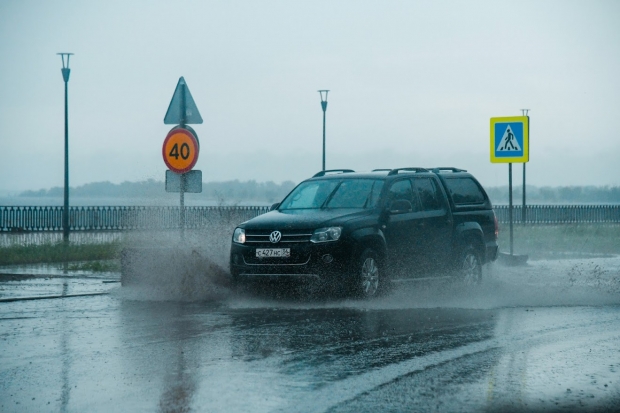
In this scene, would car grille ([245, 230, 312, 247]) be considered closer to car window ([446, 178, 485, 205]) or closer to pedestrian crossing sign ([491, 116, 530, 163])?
car window ([446, 178, 485, 205])

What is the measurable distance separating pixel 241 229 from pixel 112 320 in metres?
2.95

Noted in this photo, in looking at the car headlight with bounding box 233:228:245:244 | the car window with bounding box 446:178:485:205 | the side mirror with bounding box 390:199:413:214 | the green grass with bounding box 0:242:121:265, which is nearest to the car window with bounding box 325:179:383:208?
the side mirror with bounding box 390:199:413:214

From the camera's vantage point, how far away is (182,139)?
54.0 ft

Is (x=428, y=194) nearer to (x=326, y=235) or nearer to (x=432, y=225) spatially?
(x=432, y=225)

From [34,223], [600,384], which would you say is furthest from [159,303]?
[34,223]

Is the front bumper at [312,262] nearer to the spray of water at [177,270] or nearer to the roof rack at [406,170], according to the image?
the spray of water at [177,270]

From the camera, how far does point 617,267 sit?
21953 millimetres

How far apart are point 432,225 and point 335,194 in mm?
1559

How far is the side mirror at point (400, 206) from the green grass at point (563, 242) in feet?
42.1

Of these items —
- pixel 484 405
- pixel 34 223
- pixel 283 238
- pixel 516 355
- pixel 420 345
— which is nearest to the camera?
pixel 484 405

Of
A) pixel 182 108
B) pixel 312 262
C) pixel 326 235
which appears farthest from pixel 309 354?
pixel 182 108

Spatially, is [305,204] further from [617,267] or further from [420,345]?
[617,267]

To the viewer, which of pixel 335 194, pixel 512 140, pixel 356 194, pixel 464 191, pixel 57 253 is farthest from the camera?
pixel 57 253

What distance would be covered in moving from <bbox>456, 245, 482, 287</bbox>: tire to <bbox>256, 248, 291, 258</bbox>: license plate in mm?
3358
